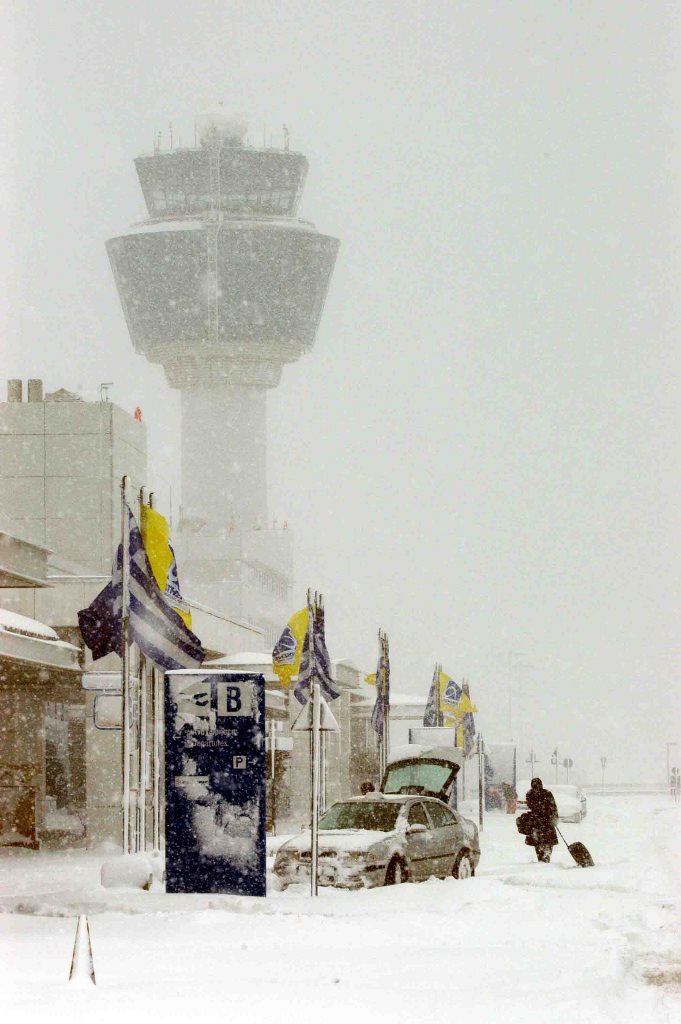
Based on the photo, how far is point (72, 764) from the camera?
40375 mm

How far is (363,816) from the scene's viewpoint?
74.2 feet

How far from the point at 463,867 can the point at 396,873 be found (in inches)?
103

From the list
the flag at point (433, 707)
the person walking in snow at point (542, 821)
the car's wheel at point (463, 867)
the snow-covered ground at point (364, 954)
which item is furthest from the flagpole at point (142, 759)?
the flag at point (433, 707)

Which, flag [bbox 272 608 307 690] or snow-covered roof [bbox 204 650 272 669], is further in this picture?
snow-covered roof [bbox 204 650 272 669]

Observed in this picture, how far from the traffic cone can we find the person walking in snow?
16734mm

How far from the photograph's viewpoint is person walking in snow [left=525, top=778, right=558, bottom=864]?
27.3 metres

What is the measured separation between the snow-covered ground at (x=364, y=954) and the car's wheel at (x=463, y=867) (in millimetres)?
934

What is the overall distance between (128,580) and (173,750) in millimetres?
5615

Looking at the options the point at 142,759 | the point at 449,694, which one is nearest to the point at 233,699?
the point at 142,759

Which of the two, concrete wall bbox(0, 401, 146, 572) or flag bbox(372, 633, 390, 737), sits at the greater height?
concrete wall bbox(0, 401, 146, 572)

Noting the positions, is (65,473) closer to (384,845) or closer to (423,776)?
(423,776)

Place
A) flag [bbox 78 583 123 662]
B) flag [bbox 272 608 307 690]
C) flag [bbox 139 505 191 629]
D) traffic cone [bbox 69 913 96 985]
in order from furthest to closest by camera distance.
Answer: flag [bbox 272 608 307 690] < flag [bbox 139 505 191 629] < flag [bbox 78 583 123 662] < traffic cone [bbox 69 913 96 985]

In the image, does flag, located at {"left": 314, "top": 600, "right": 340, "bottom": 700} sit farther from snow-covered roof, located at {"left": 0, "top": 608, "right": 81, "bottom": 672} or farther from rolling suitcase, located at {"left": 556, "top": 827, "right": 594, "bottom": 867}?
snow-covered roof, located at {"left": 0, "top": 608, "right": 81, "bottom": 672}

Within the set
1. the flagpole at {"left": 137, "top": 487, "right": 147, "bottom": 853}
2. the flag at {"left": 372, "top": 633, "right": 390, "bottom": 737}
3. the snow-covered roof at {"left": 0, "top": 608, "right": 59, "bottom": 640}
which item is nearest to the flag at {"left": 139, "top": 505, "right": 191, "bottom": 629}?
the flagpole at {"left": 137, "top": 487, "right": 147, "bottom": 853}
